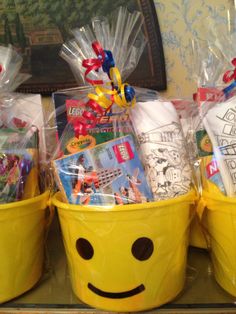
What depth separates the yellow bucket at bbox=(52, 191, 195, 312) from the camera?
468 mm

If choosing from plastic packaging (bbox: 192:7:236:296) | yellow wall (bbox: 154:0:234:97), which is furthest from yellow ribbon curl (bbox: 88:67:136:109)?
yellow wall (bbox: 154:0:234:97)

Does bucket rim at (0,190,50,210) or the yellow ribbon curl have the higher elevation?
the yellow ribbon curl

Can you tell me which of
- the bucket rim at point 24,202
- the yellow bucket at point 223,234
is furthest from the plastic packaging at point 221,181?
the bucket rim at point 24,202

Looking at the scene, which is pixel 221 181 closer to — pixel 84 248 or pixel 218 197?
pixel 218 197

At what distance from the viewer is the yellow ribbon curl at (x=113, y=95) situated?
20.0 inches

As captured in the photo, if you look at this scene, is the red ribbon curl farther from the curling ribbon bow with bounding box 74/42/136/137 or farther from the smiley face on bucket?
the smiley face on bucket

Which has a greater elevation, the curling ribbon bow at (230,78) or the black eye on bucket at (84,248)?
the curling ribbon bow at (230,78)

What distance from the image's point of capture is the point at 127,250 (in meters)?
0.47

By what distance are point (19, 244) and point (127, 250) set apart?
7.2 inches

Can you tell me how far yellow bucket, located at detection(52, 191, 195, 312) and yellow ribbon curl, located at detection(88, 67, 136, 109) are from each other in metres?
0.17

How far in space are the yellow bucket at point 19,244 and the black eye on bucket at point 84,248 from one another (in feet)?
0.32

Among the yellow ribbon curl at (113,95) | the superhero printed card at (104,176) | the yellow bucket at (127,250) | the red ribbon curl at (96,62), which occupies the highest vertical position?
the red ribbon curl at (96,62)

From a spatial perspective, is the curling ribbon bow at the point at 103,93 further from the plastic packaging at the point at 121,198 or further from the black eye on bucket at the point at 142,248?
the black eye on bucket at the point at 142,248

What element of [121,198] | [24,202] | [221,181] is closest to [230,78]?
[221,181]
